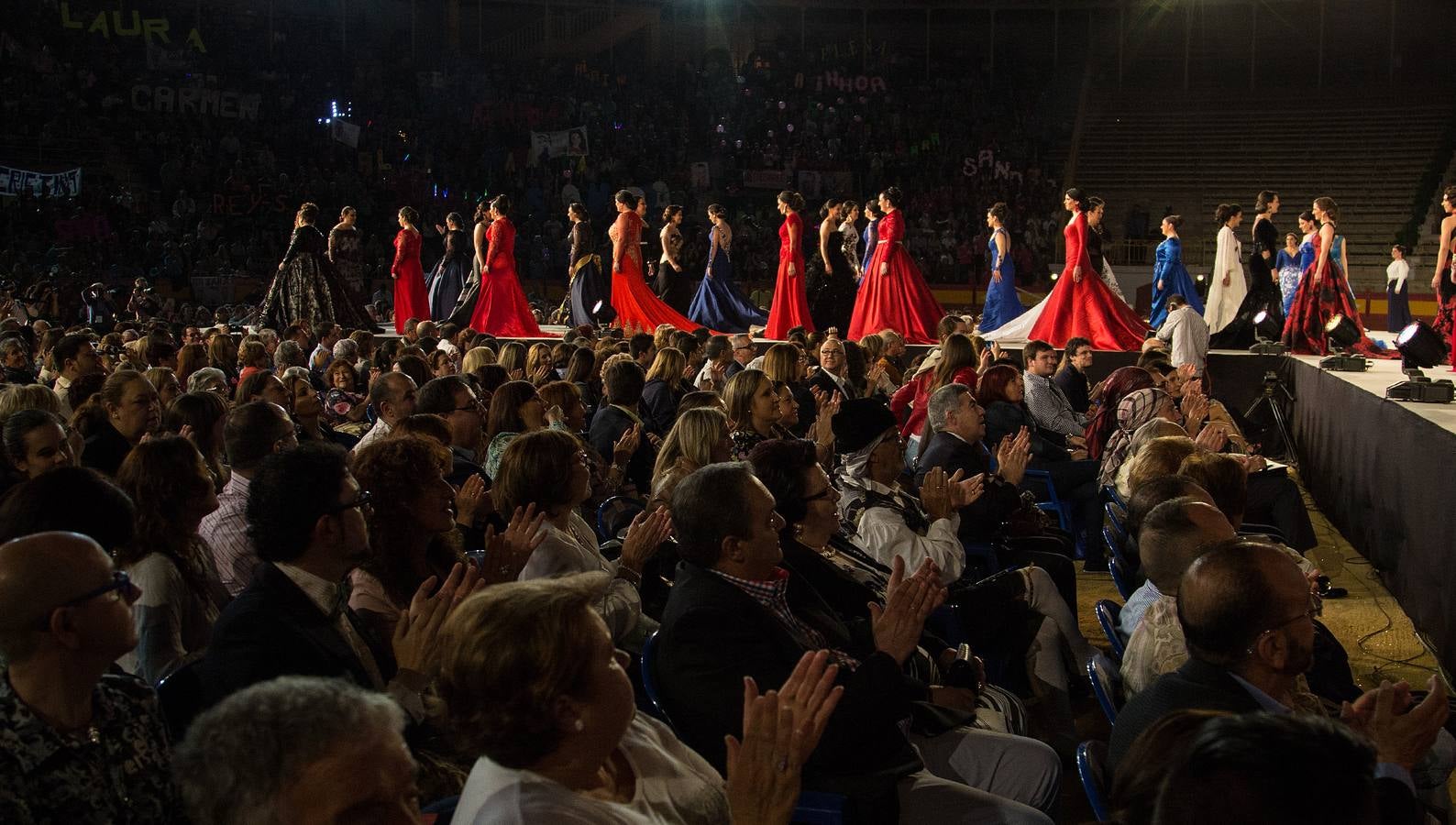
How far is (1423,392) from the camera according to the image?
698 centimetres

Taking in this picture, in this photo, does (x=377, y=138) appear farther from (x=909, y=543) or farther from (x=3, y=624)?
(x=3, y=624)

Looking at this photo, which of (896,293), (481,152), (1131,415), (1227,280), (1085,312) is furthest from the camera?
(481,152)

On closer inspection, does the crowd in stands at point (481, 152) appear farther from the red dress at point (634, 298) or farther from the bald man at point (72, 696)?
the bald man at point (72, 696)

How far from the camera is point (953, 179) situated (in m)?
26.2

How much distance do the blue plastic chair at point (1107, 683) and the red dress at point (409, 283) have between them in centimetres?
1343

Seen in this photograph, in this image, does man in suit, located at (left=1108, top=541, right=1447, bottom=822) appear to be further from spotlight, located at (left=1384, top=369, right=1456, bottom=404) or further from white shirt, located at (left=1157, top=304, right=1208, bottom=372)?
white shirt, located at (left=1157, top=304, right=1208, bottom=372)

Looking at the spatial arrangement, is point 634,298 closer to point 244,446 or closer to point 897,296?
point 897,296

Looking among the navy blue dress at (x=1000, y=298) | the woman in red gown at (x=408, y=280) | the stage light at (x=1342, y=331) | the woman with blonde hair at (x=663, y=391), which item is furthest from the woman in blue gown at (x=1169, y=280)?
the woman with blonde hair at (x=663, y=391)

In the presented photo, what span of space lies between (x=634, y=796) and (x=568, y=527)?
6.39ft

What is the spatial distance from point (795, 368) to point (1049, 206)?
19163 millimetres

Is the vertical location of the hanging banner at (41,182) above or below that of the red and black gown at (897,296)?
above

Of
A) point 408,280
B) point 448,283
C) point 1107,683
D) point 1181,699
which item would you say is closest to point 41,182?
point 448,283

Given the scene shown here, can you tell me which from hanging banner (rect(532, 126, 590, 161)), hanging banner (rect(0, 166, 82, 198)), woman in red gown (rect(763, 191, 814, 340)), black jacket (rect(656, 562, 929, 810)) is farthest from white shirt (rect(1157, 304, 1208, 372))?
hanging banner (rect(0, 166, 82, 198))

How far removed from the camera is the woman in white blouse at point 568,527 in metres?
3.62
